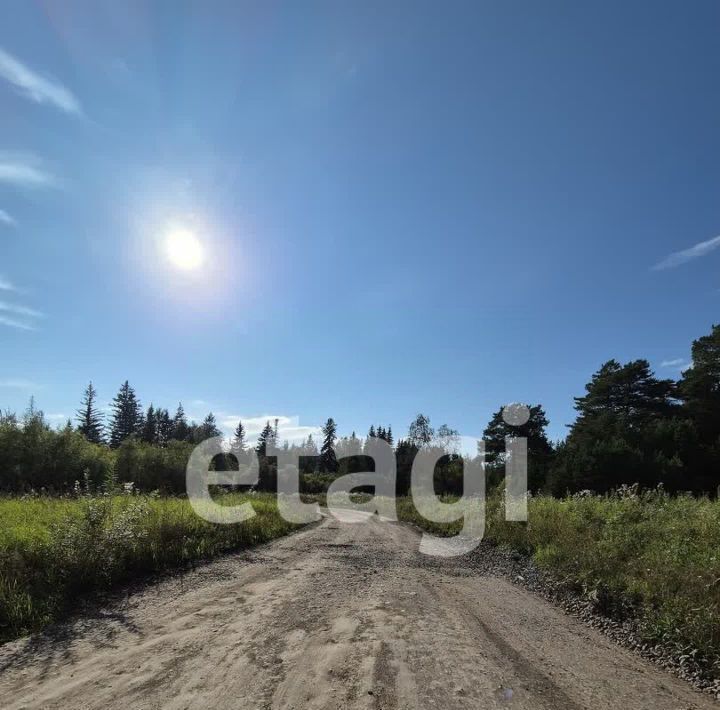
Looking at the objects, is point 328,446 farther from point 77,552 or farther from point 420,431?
point 77,552

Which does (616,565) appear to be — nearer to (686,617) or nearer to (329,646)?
(686,617)

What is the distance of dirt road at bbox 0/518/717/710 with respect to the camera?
3.12 m

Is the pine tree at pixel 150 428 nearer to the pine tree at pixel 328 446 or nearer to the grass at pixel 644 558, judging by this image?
the pine tree at pixel 328 446

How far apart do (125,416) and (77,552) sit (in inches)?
3125

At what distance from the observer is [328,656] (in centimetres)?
370

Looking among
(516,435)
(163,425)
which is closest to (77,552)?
(516,435)

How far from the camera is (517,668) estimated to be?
365 cm

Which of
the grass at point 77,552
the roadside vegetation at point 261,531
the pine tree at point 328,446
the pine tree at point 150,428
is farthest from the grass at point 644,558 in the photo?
the pine tree at point 150,428

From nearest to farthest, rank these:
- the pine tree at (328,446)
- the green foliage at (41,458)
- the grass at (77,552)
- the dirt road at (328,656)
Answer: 1. the dirt road at (328,656)
2. the grass at (77,552)
3. the green foliage at (41,458)
4. the pine tree at (328,446)

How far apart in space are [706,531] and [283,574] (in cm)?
690

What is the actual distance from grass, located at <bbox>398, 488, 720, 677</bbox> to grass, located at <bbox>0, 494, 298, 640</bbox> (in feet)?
21.5

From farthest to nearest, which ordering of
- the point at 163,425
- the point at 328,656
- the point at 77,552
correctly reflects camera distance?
1. the point at 163,425
2. the point at 77,552
3. the point at 328,656

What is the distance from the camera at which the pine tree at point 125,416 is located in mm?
74125

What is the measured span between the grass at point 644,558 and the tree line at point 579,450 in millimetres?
7787
